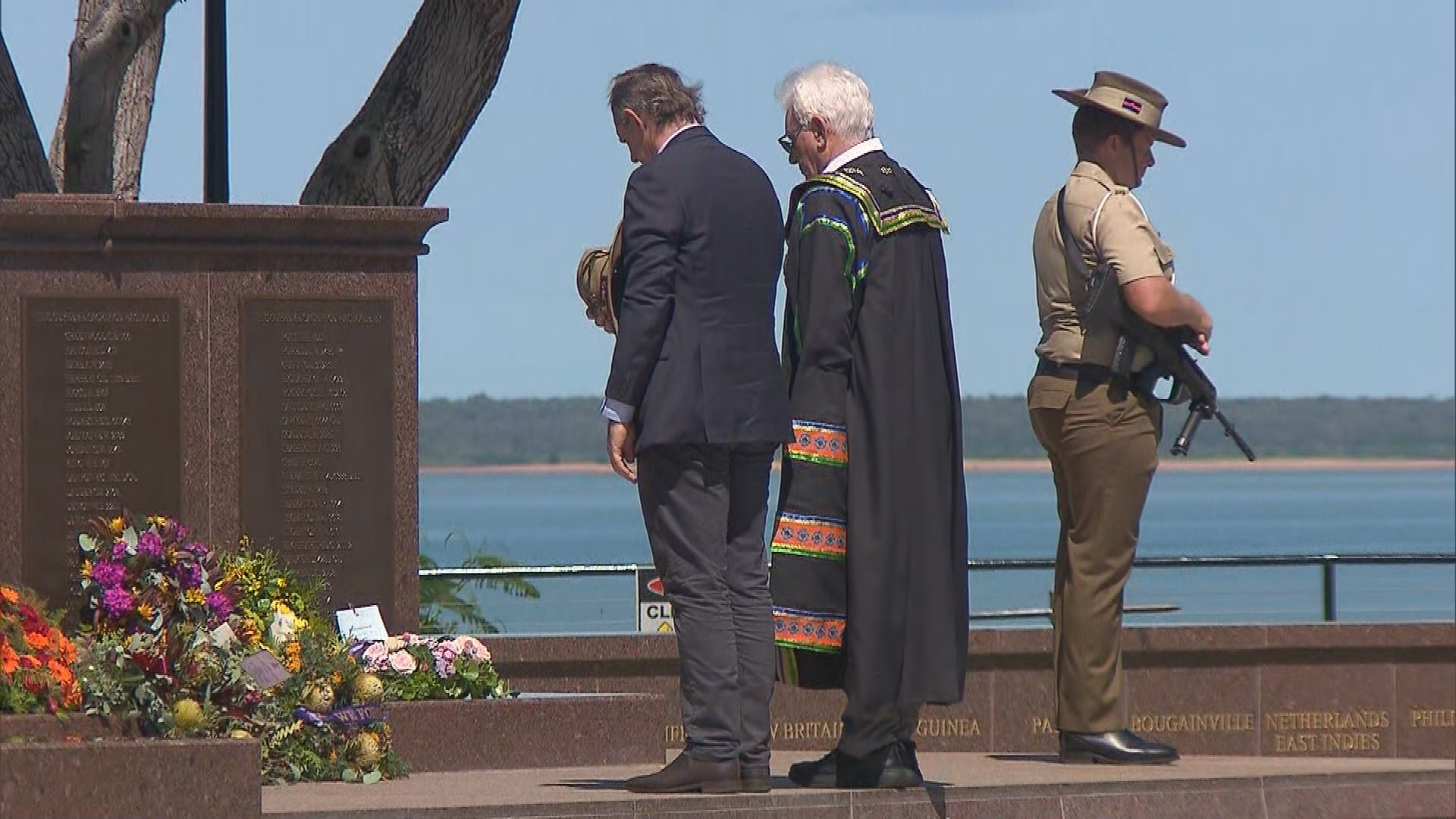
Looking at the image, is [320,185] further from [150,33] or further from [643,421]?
[643,421]

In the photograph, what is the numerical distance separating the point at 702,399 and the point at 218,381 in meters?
2.58

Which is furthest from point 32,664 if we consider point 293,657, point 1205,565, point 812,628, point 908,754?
point 1205,565

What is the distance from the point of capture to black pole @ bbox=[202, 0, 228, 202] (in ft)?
35.0

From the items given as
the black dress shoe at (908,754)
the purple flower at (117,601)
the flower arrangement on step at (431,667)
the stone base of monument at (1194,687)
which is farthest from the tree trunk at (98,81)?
the black dress shoe at (908,754)

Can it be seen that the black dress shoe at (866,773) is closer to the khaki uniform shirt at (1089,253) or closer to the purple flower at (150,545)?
the khaki uniform shirt at (1089,253)

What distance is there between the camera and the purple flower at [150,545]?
29.8 feet

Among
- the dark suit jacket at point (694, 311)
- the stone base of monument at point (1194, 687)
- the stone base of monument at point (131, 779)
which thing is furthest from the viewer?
the stone base of monument at point (1194, 687)

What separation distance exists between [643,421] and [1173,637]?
5137mm

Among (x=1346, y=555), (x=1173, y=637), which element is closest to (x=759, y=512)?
(x=1173, y=637)

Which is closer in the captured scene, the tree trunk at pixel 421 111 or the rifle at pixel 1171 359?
the rifle at pixel 1171 359

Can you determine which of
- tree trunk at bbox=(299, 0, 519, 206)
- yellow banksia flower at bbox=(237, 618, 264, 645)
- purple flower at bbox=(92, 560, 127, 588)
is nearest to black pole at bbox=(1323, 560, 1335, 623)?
tree trunk at bbox=(299, 0, 519, 206)

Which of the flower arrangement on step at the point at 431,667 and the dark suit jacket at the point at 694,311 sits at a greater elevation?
the dark suit jacket at the point at 694,311

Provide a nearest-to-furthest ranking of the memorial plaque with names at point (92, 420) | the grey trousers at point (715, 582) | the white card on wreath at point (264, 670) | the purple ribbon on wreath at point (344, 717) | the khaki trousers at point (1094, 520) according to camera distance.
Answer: the grey trousers at point (715, 582)
the white card on wreath at point (264, 670)
the purple ribbon on wreath at point (344, 717)
the khaki trousers at point (1094, 520)
the memorial plaque with names at point (92, 420)

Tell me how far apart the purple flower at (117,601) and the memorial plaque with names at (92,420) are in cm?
32
